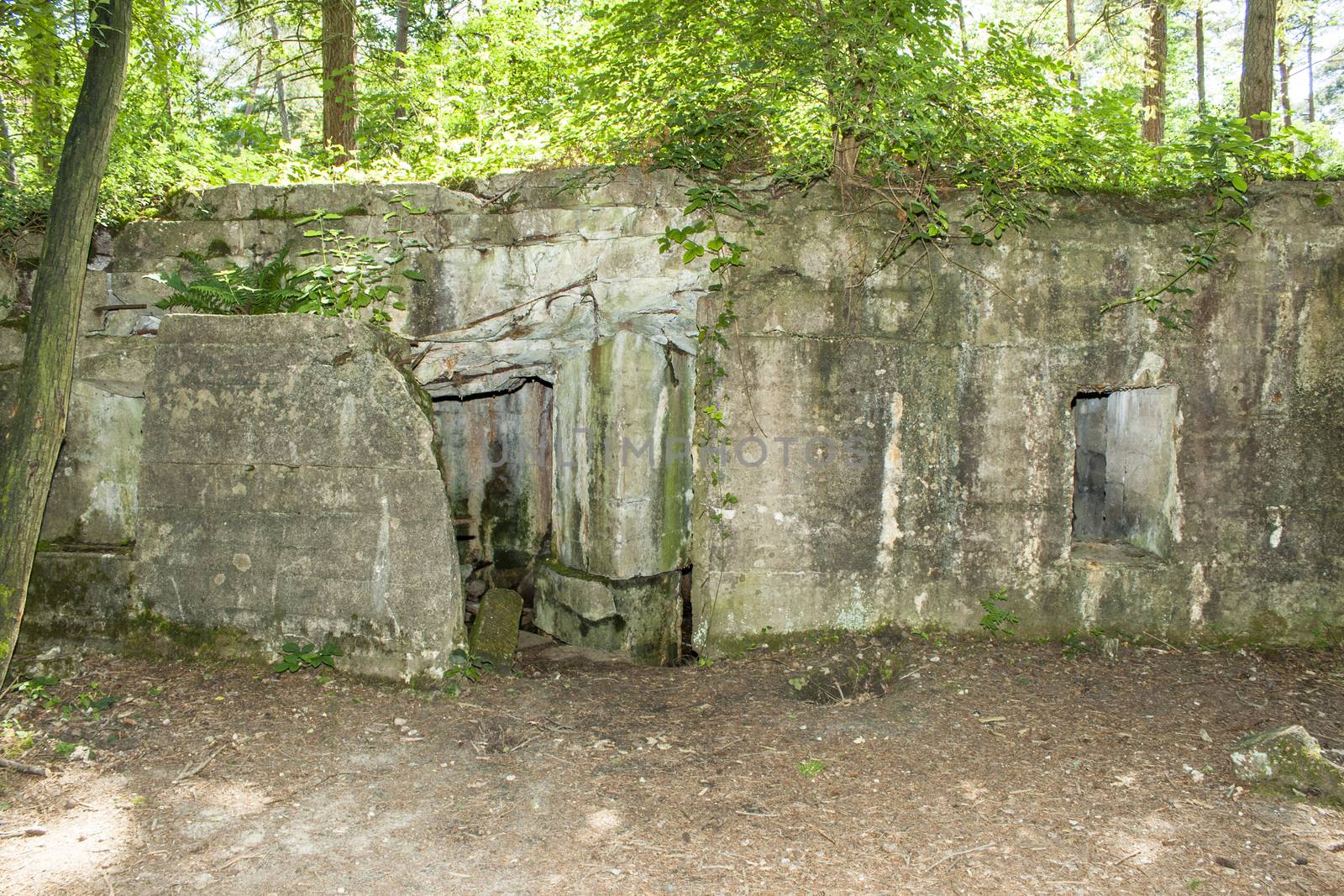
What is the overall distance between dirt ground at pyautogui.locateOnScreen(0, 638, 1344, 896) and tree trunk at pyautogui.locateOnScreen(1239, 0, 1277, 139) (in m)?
4.59

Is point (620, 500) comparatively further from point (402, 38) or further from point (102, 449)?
point (402, 38)

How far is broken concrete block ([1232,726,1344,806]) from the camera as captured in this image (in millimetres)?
3318

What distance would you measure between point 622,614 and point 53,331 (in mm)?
3586

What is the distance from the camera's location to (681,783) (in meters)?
3.60

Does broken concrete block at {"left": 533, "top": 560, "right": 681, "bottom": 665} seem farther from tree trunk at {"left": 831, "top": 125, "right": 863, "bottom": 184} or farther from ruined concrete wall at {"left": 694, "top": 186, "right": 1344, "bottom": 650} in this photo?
tree trunk at {"left": 831, "top": 125, "right": 863, "bottom": 184}

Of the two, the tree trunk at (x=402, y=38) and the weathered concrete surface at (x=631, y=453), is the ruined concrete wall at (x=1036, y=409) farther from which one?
the tree trunk at (x=402, y=38)

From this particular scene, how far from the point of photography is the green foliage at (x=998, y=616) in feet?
16.7

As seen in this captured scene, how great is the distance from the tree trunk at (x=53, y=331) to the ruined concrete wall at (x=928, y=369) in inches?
51.7

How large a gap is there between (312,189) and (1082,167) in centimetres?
498

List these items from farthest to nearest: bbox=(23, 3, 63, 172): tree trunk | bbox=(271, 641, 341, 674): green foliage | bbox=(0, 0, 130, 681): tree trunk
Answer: bbox=(271, 641, 341, 674): green foliage < bbox=(23, 3, 63, 172): tree trunk < bbox=(0, 0, 130, 681): tree trunk

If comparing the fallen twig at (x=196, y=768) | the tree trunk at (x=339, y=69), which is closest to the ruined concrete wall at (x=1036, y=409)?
the fallen twig at (x=196, y=768)

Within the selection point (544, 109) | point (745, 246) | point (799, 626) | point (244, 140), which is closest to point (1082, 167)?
point (745, 246)

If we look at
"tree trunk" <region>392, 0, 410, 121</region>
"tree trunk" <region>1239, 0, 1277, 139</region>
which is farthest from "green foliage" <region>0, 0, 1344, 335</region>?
"tree trunk" <region>392, 0, 410, 121</region>

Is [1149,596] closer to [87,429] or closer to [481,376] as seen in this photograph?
[481,376]
